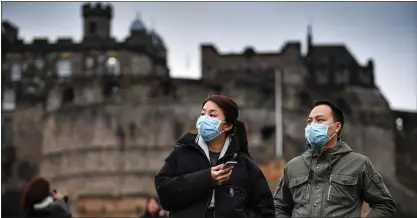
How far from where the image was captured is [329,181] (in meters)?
6.20

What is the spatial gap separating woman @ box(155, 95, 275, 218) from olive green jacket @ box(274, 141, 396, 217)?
0.33 meters

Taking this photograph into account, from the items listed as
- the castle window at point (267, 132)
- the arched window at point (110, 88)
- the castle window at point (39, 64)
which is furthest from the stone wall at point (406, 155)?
the castle window at point (39, 64)

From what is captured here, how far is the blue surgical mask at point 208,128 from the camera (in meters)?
6.01

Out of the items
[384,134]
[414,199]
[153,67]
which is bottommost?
[414,199]

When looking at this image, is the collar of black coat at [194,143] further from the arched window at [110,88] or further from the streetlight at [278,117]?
the arched window at [110,88]

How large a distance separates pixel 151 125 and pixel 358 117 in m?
16.6

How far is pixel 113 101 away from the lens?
63.0 m

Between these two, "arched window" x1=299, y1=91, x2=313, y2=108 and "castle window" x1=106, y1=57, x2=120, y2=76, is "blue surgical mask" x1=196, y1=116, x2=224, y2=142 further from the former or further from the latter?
"castle window" x1=106, y1=57, x2=120, y2=76

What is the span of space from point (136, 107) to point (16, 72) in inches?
640

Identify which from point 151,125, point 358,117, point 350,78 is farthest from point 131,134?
point 350,78

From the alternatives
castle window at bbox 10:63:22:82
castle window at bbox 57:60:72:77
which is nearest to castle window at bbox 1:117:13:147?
castle window at bbox 10:63:22:82

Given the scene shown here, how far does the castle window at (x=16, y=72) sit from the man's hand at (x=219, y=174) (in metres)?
69.2

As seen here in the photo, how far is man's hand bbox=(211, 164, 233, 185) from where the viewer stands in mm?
5859

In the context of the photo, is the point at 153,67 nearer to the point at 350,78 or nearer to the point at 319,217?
the point at 350,78
